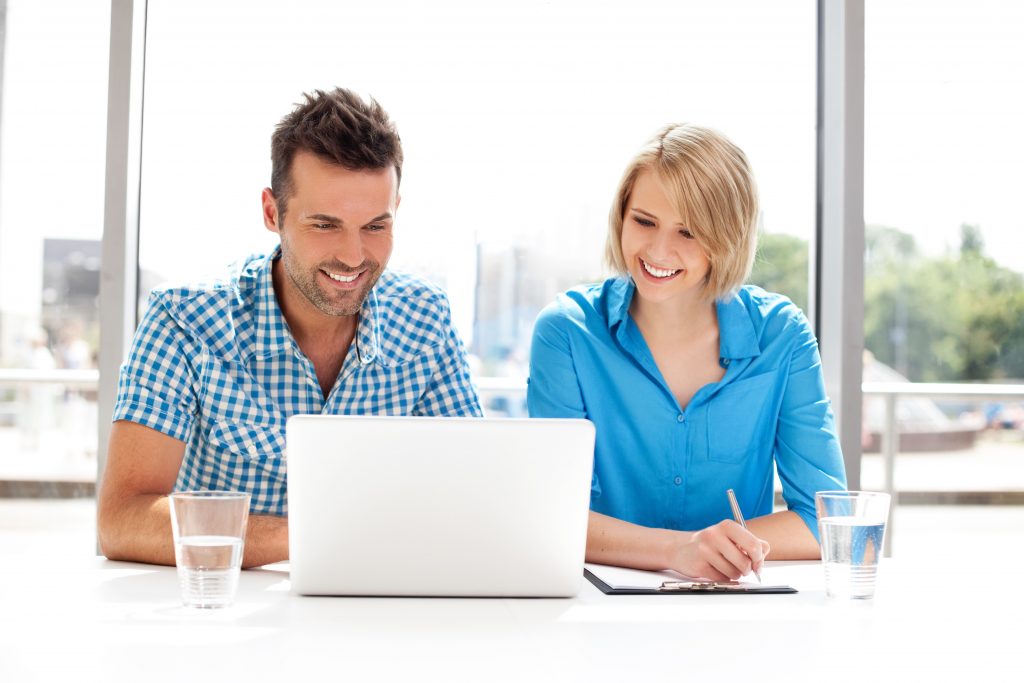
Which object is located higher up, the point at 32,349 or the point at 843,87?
the point at 843,87

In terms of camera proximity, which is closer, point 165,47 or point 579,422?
point 579,422

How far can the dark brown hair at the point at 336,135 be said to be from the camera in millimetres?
1887

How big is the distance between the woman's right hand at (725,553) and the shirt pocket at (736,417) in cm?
48

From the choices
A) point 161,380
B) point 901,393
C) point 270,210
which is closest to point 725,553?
point 161,380

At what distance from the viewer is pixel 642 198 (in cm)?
201

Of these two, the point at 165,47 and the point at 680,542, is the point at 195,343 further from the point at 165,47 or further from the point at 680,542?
the point at 165,47

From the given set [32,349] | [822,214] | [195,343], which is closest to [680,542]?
[195,343]

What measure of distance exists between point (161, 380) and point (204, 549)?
68cm

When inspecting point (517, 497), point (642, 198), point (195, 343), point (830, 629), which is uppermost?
point (642, 198)

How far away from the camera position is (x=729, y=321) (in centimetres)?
202

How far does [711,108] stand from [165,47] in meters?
1.64

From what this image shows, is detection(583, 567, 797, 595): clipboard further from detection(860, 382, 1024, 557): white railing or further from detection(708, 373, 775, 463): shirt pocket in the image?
detection(860, 382, 1024, 557): white railing

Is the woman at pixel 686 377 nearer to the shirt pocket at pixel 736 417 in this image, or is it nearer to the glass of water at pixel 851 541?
the shirt pocket at pixel 736 417

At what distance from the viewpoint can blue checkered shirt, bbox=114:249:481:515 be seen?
1812mm
